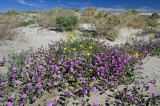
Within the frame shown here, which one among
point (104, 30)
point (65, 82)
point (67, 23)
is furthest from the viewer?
point (67, 23)

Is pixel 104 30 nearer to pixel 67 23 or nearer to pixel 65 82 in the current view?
pixel 67 23

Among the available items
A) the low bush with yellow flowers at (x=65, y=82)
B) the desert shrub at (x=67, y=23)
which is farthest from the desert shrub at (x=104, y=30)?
the low bush with yellow flowers at (x=65, y=82)

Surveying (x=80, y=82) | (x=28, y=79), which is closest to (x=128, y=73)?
(x=80, y=82)

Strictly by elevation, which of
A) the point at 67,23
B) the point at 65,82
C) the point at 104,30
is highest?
the point at 67,23

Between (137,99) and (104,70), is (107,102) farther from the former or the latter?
(104,70)

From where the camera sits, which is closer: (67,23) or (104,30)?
(104,30)

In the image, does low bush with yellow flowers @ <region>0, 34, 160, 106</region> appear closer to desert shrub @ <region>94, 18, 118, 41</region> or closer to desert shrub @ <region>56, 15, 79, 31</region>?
desert shrub @ <region>94, 18, 118, 41</region>

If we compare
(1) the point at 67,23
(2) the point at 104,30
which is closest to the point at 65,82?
(2) the point at 104,30

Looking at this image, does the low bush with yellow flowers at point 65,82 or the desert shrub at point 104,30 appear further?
the desert shrub at point 104,30

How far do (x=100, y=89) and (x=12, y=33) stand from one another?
503 cm

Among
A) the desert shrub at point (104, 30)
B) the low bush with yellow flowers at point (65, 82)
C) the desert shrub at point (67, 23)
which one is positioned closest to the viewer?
the low bush with yellow flowers at point (65, 82)

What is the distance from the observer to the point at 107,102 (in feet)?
7.16

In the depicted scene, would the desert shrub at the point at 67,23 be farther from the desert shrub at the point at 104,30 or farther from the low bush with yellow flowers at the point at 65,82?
the low bush with yellow flowers at the point at 65,82

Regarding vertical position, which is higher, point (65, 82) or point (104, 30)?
point (104, 30)
